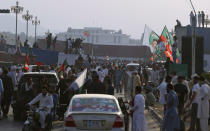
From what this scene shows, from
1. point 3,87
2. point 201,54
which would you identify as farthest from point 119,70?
point 3,87

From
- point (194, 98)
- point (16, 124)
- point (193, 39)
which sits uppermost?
point (193, 39)

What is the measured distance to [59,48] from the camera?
133 meters

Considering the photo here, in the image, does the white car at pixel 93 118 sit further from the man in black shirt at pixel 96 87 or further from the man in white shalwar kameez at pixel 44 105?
the man in black shirt at pixel 96 87

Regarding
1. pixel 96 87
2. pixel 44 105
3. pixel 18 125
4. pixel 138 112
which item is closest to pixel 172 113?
pixel 138 112

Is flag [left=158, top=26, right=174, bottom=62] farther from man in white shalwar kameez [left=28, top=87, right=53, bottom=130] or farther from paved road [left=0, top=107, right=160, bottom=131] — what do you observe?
man in white shalwar kameez [left=28, top=87, right=53, bottom=130]

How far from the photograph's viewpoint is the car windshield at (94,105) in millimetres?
11000

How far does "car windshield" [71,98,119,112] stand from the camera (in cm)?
1100

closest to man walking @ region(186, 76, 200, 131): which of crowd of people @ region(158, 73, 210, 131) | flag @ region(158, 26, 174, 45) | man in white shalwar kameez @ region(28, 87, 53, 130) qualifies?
crowd of people @ region(158, 73, 210, 131)

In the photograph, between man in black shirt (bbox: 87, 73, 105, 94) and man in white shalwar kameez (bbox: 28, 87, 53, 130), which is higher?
man in black shirt (bbox: 87, 73, 105, 94)

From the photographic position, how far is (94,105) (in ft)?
36.7

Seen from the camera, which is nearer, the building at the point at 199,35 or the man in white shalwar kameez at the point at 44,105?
the man in white shalwar kameez at the point at 44,105

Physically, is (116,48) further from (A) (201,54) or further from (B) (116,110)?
(B) (116,110)

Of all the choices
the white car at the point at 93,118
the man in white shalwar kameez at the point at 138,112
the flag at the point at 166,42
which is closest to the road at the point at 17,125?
the man in white shalwar kameez at the point at 138,112

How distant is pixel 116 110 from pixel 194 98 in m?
3.01
